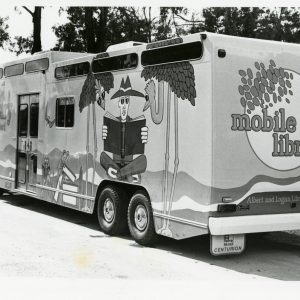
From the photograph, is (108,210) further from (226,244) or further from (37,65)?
(37,65)

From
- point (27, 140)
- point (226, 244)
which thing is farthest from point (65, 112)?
point (226, 244)

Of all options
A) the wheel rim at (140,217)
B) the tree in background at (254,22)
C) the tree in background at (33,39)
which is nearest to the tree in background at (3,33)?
the tree in background at (33,39)

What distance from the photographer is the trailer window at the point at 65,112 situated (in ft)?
33.2

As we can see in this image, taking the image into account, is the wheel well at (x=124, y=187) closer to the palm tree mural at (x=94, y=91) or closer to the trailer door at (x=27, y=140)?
the palm tree mural at (x=94, y=91)

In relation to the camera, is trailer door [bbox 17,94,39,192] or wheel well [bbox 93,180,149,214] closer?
wheel well [bbox 93,180,149,214]

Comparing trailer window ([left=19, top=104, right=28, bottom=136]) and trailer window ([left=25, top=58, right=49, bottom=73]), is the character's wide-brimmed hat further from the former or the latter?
trailer window ([left=19, top=104, right=28, bottom=136])

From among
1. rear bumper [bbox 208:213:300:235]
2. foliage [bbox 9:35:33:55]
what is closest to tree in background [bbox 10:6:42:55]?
foliage [bbox 9:35:33:55]

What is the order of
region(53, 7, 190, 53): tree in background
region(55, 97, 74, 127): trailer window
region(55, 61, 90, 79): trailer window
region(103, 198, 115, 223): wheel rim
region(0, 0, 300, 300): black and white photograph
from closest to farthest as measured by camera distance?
1. region(0, 0, 300, 300): black and white photograph
2. region(103, 198, 115, 223): wheel rim
3. region(55, 61, 90, 79): trailer window
4. region(55, 97, 74, 127): trailer window
5. region(53, 7, 190, 53): tree in background

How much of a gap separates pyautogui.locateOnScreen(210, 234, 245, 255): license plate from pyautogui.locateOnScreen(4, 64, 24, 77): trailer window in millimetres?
6548

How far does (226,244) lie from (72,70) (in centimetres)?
451

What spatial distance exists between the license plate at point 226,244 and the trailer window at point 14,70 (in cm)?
655

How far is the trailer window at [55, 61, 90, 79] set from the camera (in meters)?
9.73

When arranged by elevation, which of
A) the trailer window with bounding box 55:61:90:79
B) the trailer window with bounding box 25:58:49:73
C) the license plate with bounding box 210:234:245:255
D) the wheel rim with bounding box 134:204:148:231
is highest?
the trailer window with bounding box 25:58:49:73

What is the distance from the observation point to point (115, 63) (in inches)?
352
